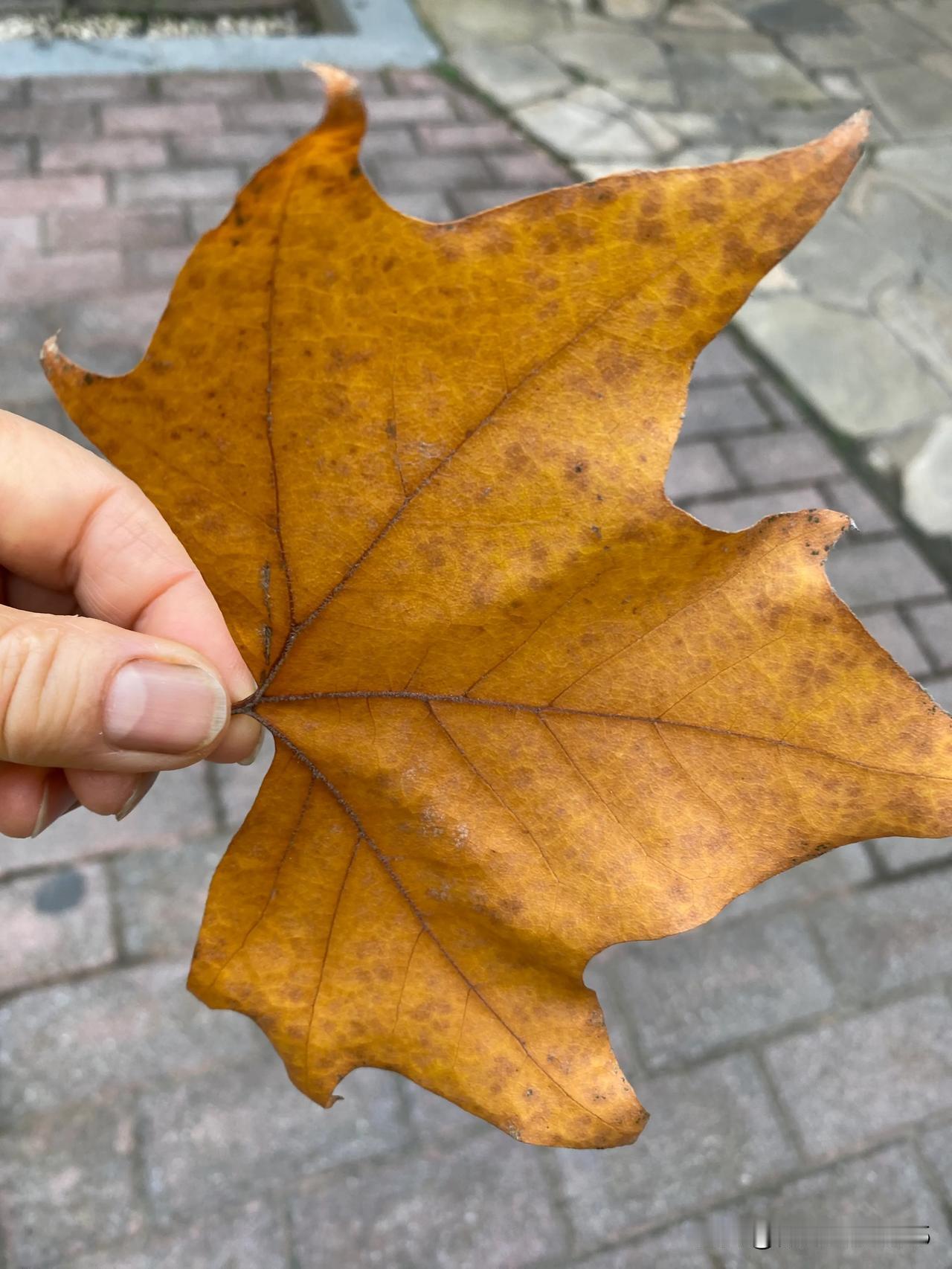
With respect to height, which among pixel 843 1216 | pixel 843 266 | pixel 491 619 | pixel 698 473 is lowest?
pixel 843 1216

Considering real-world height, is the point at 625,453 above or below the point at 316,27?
above

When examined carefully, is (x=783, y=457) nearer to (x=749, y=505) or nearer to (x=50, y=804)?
(x=749, y=505)

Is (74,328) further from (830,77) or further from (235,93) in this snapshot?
(830,77)

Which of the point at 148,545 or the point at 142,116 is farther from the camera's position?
the point at 142,116

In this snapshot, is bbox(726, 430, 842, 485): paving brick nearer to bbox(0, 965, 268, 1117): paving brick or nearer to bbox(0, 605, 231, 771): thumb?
bbox(0, 965, 268, 1117): paving brick

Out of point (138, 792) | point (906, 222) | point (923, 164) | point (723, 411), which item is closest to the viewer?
point (138, 792)

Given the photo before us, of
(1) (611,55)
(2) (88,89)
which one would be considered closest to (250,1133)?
(2) (88,89)

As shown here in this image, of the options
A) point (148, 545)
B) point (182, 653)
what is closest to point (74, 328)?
point (148, 545)
